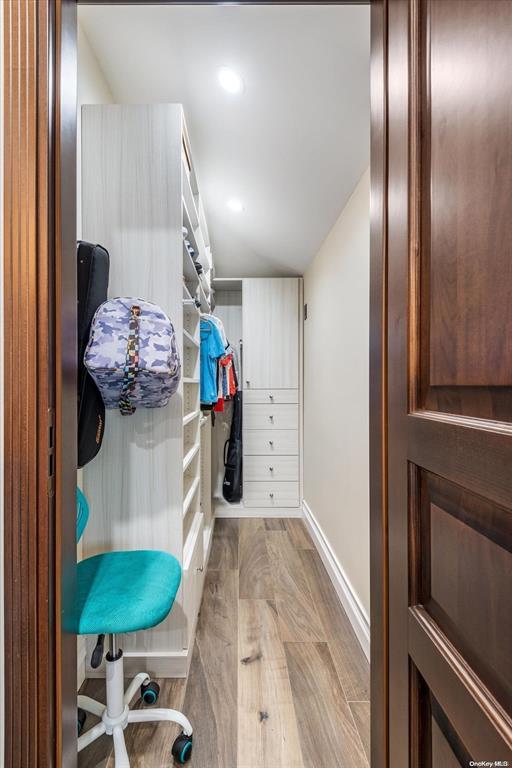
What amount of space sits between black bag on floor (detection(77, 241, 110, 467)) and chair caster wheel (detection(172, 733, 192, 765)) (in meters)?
0.95

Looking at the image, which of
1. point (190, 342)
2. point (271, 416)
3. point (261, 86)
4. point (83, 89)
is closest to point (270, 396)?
point (271, 416)

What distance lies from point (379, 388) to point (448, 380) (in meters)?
0.18

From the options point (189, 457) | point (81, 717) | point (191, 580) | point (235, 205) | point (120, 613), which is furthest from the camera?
point (235, 205)

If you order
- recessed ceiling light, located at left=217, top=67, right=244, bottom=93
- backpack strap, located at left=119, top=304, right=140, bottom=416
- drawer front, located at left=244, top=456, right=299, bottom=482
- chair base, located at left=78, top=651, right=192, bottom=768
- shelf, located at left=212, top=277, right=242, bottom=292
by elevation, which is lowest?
chair base, located at left=78, top=651, right=192, bottom=768

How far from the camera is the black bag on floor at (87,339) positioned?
1142 mm

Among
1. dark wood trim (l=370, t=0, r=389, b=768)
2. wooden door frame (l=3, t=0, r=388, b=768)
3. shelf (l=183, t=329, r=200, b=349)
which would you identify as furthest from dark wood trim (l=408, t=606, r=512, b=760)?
shelf (l=183, t=329, r=200, b=349)

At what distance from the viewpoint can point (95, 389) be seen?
1186mm

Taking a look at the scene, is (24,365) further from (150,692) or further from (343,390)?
(343,390)

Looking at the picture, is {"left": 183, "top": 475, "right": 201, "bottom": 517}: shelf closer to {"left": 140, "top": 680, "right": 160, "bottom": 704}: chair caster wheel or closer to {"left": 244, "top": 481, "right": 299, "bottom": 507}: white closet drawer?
{"left": 140, "top": 680, "right": 160, "bottom": 704}: chair caster wheel

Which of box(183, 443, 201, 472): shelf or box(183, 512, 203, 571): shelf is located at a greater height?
box(183, 443, 201, 472): shelf

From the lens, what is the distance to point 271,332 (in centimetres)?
340

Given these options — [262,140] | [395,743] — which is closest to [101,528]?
[395,743]

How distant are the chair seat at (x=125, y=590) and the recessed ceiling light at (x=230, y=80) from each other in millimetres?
1906

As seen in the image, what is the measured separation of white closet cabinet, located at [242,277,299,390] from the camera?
11.1ft
